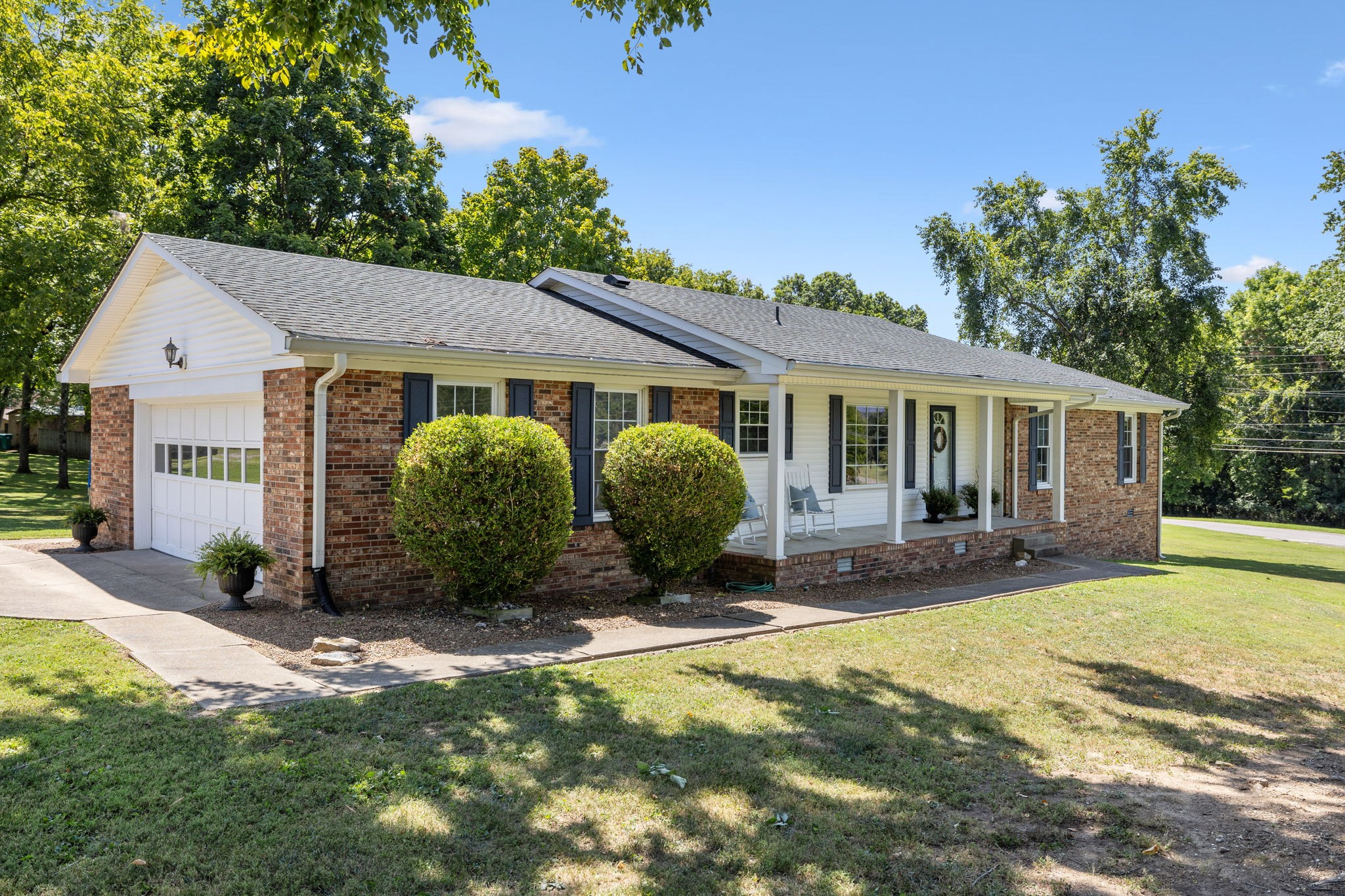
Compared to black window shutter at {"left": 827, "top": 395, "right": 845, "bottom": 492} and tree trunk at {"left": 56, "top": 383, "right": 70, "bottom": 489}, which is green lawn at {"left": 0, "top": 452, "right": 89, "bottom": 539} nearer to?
tree trunk at {"left": 56, "top": 383, "right": 70, "bottom": 489}

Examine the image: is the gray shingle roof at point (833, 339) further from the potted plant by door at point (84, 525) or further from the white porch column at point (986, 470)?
the potted plant by door at point (84, 525)

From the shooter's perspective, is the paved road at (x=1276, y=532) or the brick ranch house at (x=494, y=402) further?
the paved road at (x=1276, y=532)

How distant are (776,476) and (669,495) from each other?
2.05 meters

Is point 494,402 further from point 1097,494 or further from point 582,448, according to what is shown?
point 1097,494

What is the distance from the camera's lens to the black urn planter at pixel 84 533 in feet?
43.1

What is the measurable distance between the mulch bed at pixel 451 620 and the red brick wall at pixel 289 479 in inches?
12.5

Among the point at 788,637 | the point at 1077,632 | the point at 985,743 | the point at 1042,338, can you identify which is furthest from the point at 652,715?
the point at 1042,338

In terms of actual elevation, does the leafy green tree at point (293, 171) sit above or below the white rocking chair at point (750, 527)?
above

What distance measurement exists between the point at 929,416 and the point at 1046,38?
672 cm

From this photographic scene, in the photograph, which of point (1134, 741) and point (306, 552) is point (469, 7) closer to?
point (306, 552)

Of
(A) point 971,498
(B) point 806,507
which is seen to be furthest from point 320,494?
Answer: (A) point 971,498

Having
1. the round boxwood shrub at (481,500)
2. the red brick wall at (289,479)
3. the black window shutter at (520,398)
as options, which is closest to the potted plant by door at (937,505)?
the black window shutter at (520,398)

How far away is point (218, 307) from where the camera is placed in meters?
10.1

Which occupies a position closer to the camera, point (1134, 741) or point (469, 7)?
point (1134, 741)
